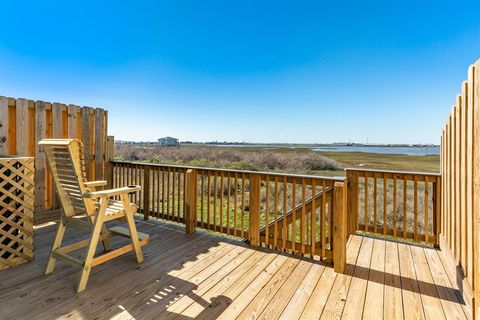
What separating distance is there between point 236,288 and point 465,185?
214cm

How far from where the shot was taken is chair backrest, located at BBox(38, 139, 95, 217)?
1989 mm

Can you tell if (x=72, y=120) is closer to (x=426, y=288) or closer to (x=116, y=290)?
(x=116, y=290)

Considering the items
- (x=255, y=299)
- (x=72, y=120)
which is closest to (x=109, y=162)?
(x=72, y=120)

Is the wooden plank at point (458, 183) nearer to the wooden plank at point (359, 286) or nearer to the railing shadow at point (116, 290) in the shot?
the wooden plank at point (359, 286)

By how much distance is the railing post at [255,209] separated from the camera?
3.04 meters

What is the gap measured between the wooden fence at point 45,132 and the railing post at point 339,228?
4401 mm

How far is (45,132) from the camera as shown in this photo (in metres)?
3.81

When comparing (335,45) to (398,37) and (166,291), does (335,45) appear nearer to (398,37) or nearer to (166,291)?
(398,37)

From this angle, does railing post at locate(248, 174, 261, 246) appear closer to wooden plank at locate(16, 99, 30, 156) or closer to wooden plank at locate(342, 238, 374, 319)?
wooden plank at locate(342, 238, 374, 319)

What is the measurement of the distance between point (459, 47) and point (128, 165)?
11.2 meters

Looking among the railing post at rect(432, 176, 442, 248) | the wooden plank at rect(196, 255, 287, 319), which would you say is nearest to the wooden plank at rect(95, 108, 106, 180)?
the wooden plank at rect(196, 255, 287, 319)

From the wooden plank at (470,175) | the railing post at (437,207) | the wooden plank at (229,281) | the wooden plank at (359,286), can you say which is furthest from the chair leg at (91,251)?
the railing post at (437,207)

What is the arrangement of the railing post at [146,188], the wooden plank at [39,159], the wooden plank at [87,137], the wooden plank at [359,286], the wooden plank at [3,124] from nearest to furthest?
the wooden plank at [359,286], the wooden plank at [3,124], the wooden plank at [39,159], the railing post at [146,188], the wooden plank at [87,137]

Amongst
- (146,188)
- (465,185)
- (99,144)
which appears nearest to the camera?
(465,185)
